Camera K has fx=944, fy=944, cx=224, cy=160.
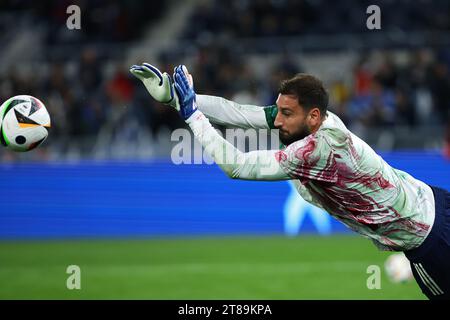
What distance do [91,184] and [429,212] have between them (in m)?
9.43

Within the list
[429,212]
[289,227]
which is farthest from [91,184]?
[429,212]

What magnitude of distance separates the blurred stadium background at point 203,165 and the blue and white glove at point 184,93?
12.0 feet

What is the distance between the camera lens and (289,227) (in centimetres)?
1543

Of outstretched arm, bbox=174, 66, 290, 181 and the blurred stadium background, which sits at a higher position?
the blurred stadium background

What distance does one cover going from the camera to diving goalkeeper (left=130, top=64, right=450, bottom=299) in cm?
654

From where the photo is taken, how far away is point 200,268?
12328 millimetres

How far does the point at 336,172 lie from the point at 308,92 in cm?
60

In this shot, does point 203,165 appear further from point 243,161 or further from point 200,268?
point 243,161

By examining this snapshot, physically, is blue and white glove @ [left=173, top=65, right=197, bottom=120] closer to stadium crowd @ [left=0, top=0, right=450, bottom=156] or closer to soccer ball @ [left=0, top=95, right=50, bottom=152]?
soccer ball @ [left=0, top=95, right=50, bottom=152]

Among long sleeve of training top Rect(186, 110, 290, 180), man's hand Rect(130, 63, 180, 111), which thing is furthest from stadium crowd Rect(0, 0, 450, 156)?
long sleeve of training top Rect(186, 110, 290, 180)

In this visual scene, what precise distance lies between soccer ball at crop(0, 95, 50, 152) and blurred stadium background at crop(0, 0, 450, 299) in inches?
114

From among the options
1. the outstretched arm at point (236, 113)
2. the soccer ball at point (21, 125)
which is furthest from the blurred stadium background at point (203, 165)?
the outstretched arm at point (236, 113)

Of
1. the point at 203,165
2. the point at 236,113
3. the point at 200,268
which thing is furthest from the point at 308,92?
the point at 203,165
